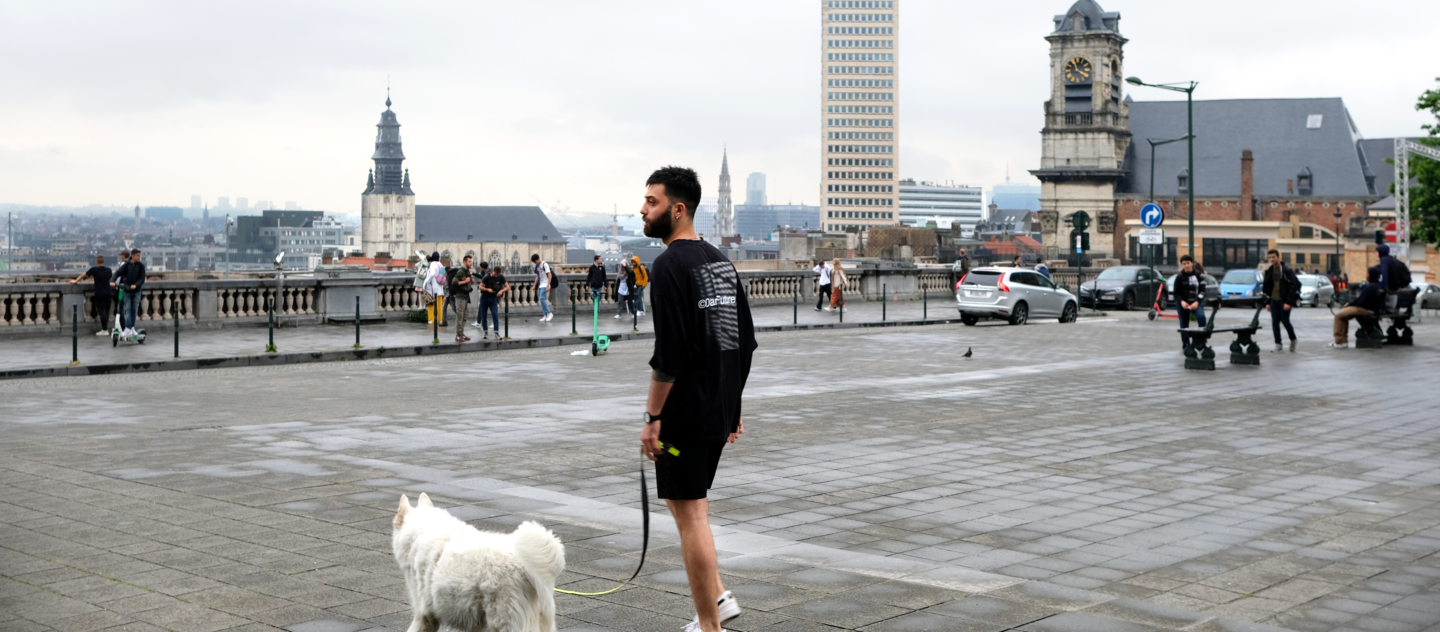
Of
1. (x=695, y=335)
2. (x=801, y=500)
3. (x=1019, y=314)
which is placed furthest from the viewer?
(x=1019, y=314)

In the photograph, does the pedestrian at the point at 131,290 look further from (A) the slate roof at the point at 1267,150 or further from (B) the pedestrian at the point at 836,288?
(A) the slate roof at the point at 1267,150

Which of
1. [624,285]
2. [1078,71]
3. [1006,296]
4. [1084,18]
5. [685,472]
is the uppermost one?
[1084,18]

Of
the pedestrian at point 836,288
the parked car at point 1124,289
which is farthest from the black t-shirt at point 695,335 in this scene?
the parked car at point 1124,289

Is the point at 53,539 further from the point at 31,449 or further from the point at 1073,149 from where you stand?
the point at 1073,149

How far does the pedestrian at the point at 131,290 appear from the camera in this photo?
24.1 m

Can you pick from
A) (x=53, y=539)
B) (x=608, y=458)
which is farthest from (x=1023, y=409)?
(x=53, y=539)

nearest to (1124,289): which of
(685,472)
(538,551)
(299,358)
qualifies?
(299,358)

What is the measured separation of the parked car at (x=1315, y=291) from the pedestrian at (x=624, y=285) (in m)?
29.4

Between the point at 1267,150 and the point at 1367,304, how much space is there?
95.4 m

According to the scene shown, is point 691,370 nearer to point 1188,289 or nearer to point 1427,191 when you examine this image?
point 1188,289

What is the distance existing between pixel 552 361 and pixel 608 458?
1093 cm

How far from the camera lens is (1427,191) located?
61469mm

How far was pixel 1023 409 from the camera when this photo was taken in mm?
14484

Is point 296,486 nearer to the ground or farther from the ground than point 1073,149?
nearer to the ground
